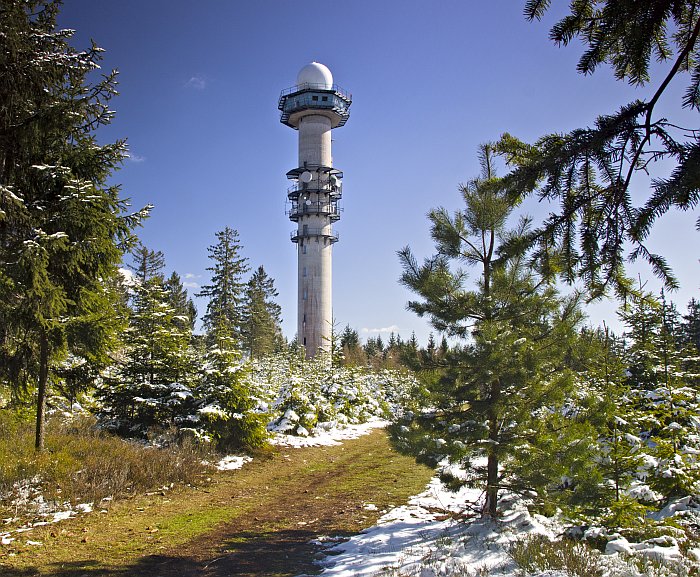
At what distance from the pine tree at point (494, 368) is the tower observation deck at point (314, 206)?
3479 centimetres

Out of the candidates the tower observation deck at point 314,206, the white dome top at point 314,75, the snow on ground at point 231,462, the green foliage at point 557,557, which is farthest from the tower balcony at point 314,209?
the green foliage at point 557,557

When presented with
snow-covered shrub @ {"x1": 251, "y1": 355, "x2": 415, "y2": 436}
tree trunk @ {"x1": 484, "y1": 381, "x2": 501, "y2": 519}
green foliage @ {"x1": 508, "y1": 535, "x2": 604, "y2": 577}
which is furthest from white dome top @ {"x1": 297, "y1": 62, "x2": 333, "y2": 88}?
green foliage @ {"x1": 508, "y1": 535, "x2": 604, "y2": 577}

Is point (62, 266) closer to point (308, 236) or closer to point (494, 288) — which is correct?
point (494, 288)

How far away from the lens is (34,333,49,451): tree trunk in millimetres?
9992

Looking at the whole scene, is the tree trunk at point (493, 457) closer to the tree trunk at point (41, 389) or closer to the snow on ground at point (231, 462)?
the snow on ground at point (231, 462)

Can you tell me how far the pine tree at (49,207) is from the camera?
8.76 m

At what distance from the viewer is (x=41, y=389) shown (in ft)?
33.5

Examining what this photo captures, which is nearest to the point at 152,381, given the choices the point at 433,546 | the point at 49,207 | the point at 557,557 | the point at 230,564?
the point at 49,207

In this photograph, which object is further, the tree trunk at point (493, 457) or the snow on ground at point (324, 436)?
the snow on ground at point (324, 436)

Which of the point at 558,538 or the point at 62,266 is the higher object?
the point at 62,266

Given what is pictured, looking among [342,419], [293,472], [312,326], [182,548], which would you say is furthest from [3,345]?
[312,326]

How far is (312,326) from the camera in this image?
42844mm

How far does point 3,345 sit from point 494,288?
34.1ft

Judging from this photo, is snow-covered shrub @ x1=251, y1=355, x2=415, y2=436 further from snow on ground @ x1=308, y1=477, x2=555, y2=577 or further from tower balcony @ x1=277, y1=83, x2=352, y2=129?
tower balcony @ x1=277, y1=83, x2=352, y2=129
